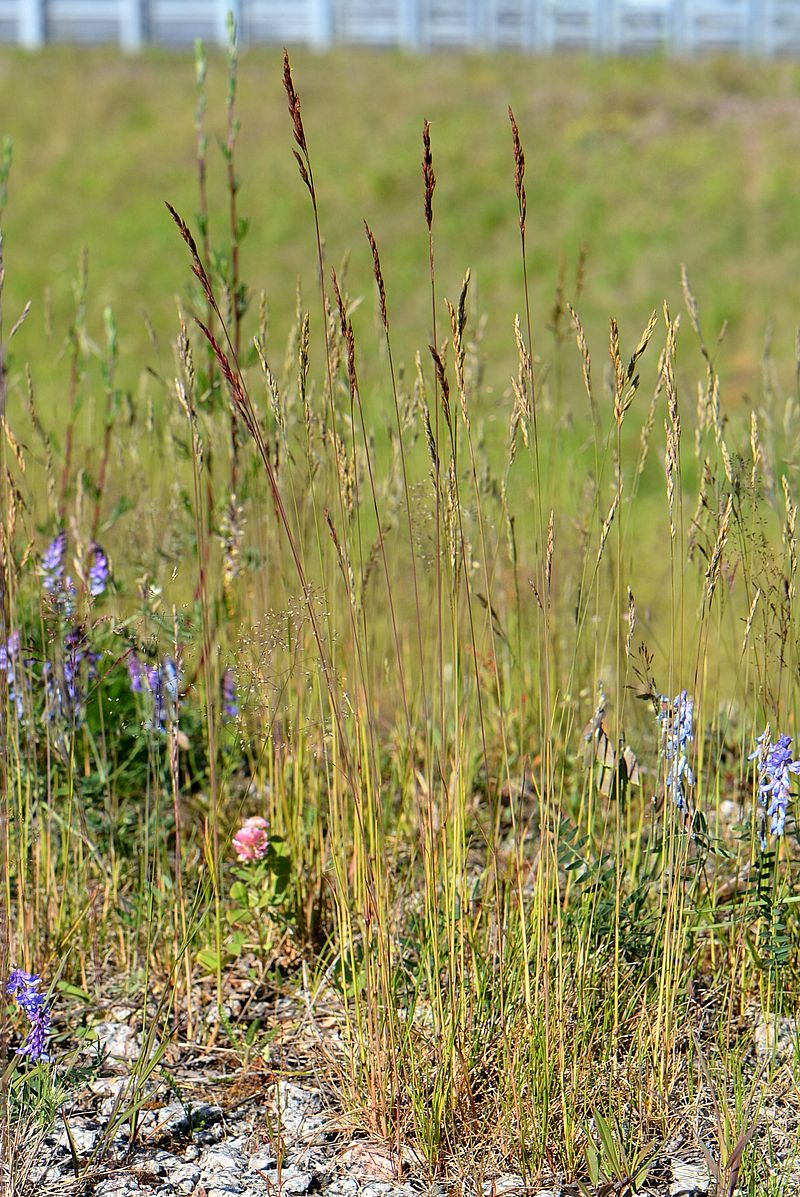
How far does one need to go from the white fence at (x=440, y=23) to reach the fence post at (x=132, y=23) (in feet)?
0.04

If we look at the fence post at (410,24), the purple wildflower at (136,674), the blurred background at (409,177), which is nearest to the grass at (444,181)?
the blurred background at (409,177)

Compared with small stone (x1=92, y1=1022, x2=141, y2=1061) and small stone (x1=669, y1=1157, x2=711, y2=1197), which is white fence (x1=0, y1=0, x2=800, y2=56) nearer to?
small stone (x1=92, y1=1022, x2=141, y2=1061)

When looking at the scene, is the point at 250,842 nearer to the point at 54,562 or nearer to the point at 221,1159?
the point at 221,1159

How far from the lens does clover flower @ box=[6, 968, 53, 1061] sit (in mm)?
1483

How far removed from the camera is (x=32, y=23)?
1435cm

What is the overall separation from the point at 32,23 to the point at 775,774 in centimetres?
1551

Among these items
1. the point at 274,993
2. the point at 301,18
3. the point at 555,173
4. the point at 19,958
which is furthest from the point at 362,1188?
the point at 301,18

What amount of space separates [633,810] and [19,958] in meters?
1.12

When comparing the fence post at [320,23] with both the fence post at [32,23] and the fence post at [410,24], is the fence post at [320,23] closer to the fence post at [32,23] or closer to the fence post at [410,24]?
the fence post at [410,24]

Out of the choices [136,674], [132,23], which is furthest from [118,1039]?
[132,23]

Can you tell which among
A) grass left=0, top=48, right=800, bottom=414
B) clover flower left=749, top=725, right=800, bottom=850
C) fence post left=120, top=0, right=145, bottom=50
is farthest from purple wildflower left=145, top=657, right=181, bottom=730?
fence post left=120, top=0, right=145, bottom=50

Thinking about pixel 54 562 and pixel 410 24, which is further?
pixel 410 24

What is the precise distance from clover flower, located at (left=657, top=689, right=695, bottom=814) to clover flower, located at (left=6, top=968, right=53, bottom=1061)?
0.85m

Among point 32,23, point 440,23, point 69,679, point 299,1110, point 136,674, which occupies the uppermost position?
point 440,23
